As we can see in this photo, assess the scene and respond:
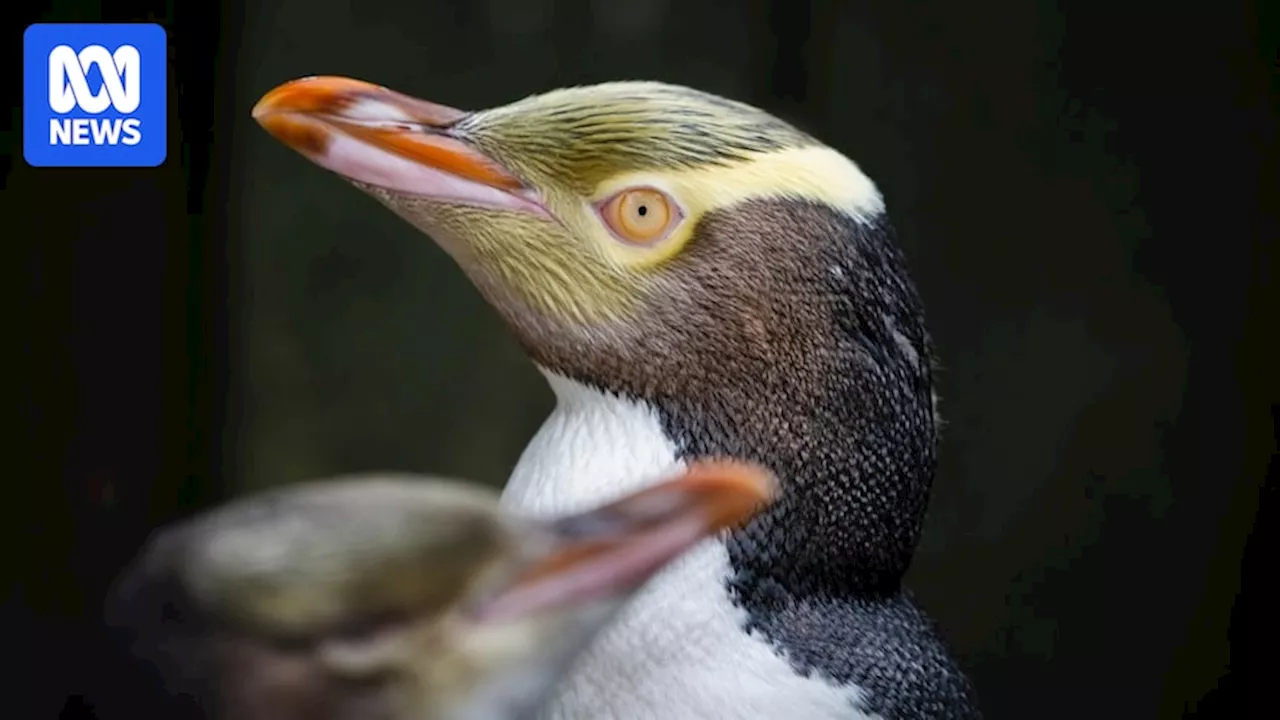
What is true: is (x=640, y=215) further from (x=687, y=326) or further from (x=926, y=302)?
(x=926, y=302)

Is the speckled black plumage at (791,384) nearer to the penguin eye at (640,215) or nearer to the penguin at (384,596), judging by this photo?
the penguin eye at (640,215)

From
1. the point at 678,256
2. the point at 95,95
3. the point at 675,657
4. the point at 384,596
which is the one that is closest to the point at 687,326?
the point at 678,256

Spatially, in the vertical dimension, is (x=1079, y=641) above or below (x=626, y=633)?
below

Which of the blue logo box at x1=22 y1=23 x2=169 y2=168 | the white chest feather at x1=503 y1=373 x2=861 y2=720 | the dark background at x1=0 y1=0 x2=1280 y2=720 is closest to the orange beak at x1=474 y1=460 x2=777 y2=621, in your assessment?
the white chest feather at x1=503 y1=373 x2=861 y2=720

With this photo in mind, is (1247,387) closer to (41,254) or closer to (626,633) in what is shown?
(626,633)

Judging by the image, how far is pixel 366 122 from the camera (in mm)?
576

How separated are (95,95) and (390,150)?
279 mm

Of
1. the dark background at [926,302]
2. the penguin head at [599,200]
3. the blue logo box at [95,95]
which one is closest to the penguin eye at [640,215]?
the penguin head at [599,200]

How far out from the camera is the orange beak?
381 mm

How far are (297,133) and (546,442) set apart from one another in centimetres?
17

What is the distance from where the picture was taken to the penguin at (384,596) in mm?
360

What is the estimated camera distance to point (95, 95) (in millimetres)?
766

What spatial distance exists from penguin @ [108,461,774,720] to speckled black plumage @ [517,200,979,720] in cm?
19

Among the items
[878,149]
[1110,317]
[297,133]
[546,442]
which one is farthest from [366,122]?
[1110,317]
